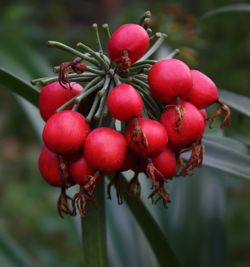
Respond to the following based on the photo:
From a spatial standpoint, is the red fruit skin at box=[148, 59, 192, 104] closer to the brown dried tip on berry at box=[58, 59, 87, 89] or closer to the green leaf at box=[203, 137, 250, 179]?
the brown dried tip on berry at box=[58, 59, 87, 89]

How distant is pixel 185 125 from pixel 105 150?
93mm

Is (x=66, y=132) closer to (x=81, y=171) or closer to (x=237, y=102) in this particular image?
(x=81, y=171)

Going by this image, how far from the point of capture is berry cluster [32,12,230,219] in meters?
0.66

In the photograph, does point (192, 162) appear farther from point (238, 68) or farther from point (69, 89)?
point (238, 68)

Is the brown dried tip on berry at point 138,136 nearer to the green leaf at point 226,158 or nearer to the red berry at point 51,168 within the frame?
the red berry at point 51,168

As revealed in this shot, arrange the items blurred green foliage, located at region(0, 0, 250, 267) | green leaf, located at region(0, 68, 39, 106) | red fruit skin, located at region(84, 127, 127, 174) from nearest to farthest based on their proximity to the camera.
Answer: red fruit skin, located at region(84, 127, 127, 174), green leaf, located at region(0, 68, 39, 106), blurred green foliage, located at region(0, 0, 250, 267)

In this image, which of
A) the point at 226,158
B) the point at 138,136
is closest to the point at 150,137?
the point at 138,136

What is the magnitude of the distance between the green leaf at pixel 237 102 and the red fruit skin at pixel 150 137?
0.69ft

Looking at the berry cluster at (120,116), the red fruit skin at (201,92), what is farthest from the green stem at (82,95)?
the red fruit skin at (201,92)

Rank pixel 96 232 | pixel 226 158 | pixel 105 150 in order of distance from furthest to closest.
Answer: pixel 226 158 → pixel 96 232 → pixel 105 150

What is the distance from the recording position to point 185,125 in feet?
2.23

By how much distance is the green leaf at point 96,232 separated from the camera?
29.3 inches

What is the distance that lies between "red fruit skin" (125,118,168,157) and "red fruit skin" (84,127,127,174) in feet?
0.04

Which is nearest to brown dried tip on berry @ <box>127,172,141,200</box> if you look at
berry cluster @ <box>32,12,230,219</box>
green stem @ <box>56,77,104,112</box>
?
berry cluster @ <box>32,12,230,219</box>
